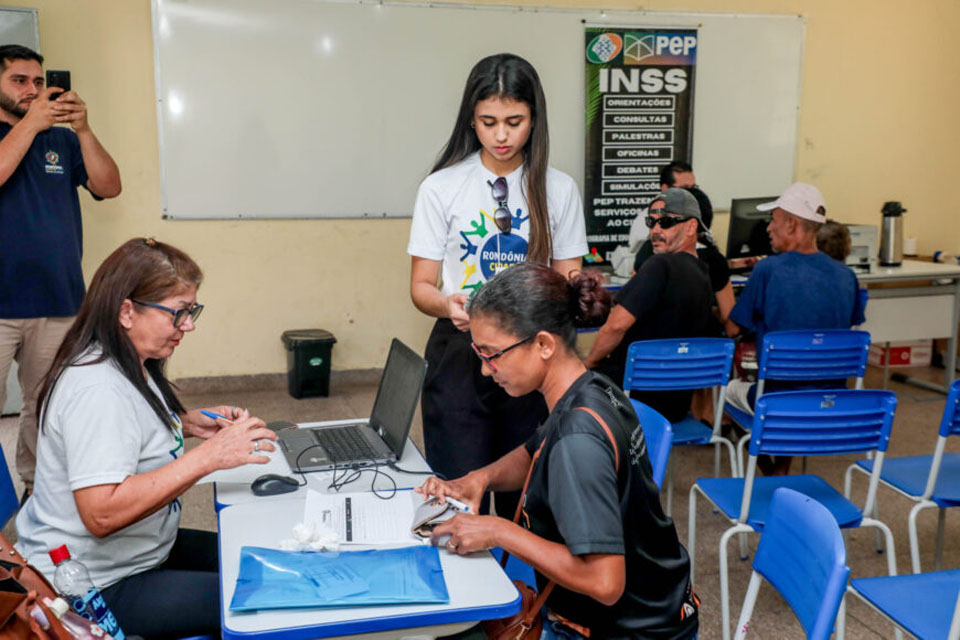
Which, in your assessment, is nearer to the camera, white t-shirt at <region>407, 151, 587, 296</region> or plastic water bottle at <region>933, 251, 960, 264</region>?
white t-shirt at <region>407, 151, 587, 296</region>

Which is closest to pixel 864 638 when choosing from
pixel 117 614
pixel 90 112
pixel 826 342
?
pixel 826 342

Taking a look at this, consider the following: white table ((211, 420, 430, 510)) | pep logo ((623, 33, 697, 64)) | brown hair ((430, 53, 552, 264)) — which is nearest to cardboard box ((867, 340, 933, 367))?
pep logo ((623, 33, 697, 64))

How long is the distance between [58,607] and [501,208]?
4.37ft

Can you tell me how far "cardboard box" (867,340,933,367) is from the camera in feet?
19.4

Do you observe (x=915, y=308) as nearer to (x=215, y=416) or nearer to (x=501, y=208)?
(x=501, y=208)

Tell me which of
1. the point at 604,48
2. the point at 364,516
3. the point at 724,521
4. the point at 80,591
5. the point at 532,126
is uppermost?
the point at 604,48

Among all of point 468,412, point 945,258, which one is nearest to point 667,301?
point 468,412

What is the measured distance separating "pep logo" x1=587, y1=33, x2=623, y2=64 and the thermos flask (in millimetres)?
2142

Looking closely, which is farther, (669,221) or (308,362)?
(308,362)

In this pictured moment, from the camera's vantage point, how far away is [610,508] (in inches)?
52.7

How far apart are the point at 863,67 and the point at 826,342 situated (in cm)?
376

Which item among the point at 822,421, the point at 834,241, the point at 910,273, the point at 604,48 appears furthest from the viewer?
the point at 604,48

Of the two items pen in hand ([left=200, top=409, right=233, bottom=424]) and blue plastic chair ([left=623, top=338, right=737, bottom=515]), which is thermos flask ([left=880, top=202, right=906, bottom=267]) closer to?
blue plastic chair ([left=623, top=338, right=737, bottom=515])

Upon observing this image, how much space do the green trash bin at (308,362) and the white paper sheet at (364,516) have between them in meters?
3.30
